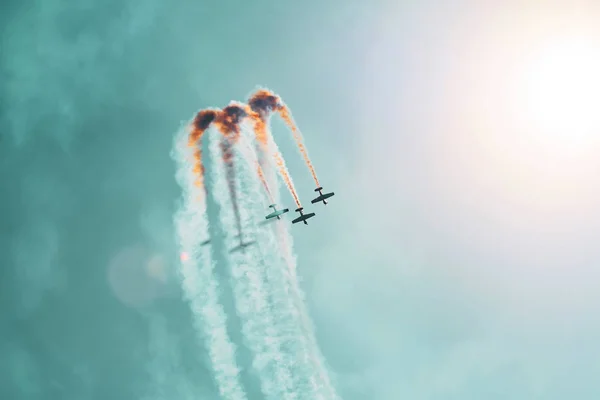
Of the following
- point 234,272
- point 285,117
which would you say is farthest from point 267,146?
point 234,272

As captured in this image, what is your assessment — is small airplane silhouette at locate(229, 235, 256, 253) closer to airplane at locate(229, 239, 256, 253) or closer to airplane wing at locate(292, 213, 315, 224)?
airplane at locate(229, 239, 256, 253)

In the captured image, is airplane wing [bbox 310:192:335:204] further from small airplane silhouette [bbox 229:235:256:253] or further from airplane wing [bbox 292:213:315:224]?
small airplane silhouette [bbox 229:235:256:253]

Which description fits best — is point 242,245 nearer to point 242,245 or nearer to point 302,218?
point 242,245

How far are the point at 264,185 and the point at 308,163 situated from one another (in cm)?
748

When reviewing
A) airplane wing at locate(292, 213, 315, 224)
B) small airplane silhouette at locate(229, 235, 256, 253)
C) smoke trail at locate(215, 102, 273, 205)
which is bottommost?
small airplane silhouette at locate(229, 235, 256, 253)

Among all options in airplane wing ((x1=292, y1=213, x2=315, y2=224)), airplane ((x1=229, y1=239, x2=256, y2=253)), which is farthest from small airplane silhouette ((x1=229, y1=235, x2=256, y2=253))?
airplane wing ((x1=292, y1=213, x2=315, y2=224))

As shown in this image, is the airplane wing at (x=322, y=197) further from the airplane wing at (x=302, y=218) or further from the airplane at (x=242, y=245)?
the airplane at (x=242, y=245)

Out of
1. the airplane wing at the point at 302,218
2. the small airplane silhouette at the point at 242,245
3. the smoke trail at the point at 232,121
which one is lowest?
the small airplane silhouette at the point at 242,245

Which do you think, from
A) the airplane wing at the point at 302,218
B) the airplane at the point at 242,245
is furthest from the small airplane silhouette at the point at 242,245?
the airplane wing at the point at 302,218

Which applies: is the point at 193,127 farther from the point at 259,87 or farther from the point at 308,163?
the point at 308,163

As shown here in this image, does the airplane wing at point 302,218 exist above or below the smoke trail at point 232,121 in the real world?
below

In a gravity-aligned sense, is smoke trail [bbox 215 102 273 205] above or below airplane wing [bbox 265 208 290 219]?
above

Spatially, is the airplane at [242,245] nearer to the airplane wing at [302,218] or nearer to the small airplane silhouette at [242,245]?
the small airplane silhouette at [242,245]

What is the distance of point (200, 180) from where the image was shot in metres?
103
